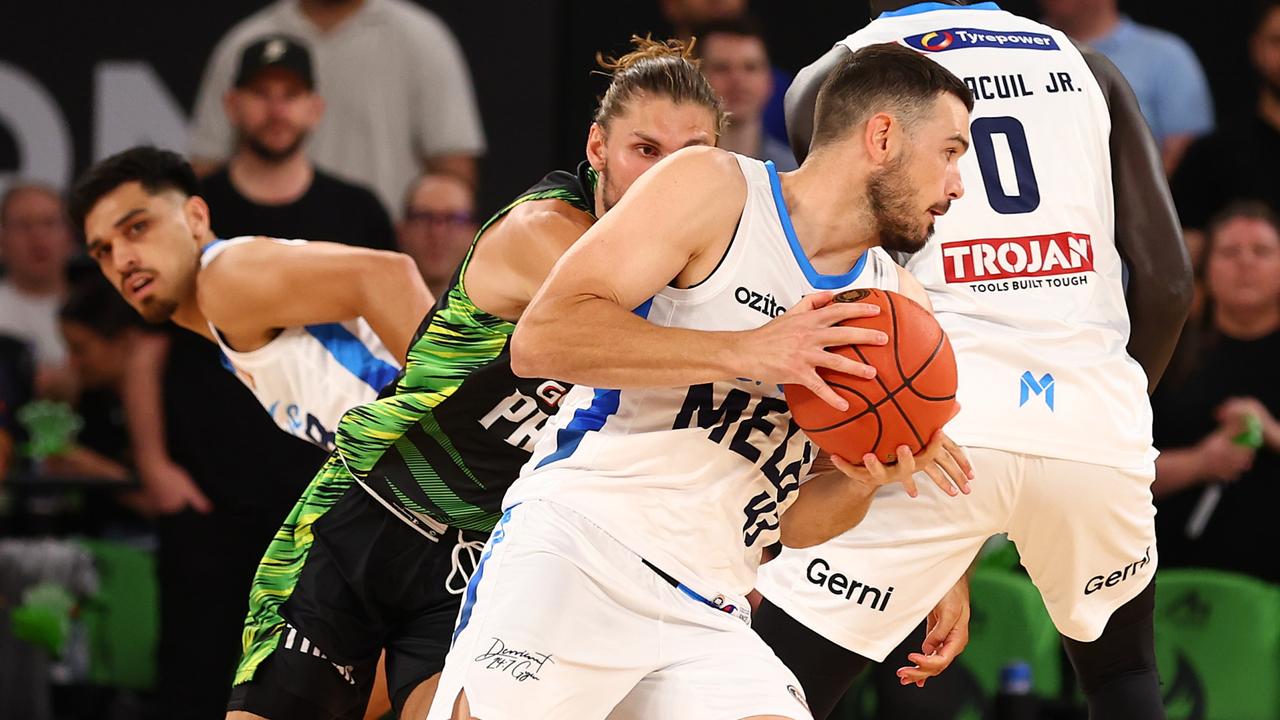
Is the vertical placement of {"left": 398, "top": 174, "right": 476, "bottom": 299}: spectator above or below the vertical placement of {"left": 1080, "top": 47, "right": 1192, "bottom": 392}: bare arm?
below

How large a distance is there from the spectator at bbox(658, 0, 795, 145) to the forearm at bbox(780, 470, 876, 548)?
178 inches

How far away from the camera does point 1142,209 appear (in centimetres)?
404

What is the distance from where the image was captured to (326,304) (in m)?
4.39

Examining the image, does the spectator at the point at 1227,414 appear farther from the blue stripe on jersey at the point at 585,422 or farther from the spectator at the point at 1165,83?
the blue stripe on jersey at the point at 585,422

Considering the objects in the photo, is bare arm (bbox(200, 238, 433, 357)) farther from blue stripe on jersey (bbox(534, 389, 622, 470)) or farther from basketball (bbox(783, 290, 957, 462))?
basketball (bbox(783, 290, 957, 462))

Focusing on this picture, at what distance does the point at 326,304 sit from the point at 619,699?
5.75ft

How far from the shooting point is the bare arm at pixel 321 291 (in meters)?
4.35

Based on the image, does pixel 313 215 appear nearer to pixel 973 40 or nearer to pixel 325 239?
pixel 325 239

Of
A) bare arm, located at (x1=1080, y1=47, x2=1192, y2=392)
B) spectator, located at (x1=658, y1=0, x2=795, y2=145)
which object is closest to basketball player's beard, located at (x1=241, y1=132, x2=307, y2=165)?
spectator, located at (x1=658, y1=0, x2=795, y2=145)

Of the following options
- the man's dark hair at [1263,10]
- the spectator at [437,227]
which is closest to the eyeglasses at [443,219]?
the spectator at [437,227]

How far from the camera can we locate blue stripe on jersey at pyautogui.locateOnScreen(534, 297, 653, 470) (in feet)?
10.4

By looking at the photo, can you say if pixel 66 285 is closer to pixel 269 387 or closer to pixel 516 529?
pixel 269 387

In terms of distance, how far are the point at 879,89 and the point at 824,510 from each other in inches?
34.1

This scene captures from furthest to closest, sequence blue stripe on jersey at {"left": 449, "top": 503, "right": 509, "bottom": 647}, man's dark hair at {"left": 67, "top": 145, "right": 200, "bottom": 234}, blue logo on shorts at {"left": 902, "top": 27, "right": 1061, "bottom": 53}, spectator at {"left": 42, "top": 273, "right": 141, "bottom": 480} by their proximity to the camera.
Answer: spectator at {"left": 42, "top": 273, "right": 141, "bottom": 480}
man's dark hair at {"left": 67, "top": 145, "right": 200, "bottom": 234}
blue logo on shorts at {"left": 902, "top": 27, "right": 1061, "bottom": 53}
blue stripe on jersey at {"left": 449, "top": 503, "right": 509, "bottom": 647}
